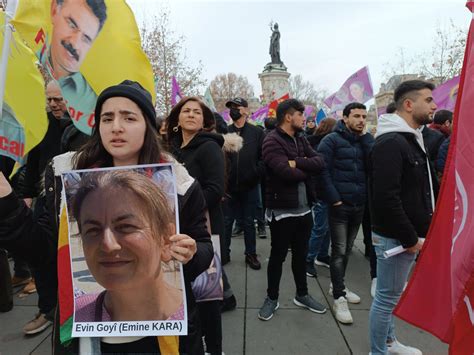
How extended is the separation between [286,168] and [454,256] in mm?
1857

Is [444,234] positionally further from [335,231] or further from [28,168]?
[28,168]

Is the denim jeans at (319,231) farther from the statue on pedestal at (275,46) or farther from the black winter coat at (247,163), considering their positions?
the statue on pedestal at (275,46)

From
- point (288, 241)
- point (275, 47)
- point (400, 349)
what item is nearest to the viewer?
point (400, 349)

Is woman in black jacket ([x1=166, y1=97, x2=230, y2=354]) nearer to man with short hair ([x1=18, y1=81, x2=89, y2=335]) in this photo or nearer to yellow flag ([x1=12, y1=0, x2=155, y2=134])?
yellow flag ([x1=12, y1=0, x2=155, y2=134])

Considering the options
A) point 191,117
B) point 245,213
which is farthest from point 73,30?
point 245,213

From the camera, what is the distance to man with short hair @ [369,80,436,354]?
2.27 m

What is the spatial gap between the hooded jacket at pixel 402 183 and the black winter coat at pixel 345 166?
912 mm

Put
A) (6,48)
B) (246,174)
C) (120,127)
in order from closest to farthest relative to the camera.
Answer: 1. (120,127)
2. (6,48)
3. (246,174)

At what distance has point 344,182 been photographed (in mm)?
3350

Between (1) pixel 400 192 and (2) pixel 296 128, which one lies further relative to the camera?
(2) pixel 296 128

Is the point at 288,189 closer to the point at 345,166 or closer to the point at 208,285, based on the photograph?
the point at 345,166

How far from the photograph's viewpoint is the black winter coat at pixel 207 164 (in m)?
2.62

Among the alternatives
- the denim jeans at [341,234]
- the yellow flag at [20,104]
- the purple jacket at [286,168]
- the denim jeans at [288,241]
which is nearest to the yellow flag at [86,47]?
the yellow flag at [20,104]

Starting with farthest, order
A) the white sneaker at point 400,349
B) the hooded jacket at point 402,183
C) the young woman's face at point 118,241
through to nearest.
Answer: the white sneaker at point 400,349
the hooded jacket at point 402,183
the young woman's face at point 118,241
